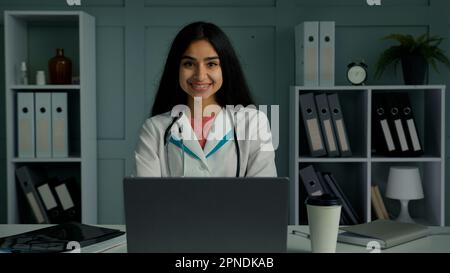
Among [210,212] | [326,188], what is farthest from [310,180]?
[210,212]

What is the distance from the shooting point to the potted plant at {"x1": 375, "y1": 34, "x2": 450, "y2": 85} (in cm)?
294

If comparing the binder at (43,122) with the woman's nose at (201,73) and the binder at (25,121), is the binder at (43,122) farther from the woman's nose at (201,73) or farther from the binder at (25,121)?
the woman's nose at (201,73)

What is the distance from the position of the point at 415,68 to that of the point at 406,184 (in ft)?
2.04

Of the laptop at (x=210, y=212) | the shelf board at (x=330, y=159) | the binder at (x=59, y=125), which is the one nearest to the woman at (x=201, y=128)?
the laptop at (x=210, y=212)

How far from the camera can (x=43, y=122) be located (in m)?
2.92

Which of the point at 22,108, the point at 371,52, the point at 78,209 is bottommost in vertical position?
the point at 78,209

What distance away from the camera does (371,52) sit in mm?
3191

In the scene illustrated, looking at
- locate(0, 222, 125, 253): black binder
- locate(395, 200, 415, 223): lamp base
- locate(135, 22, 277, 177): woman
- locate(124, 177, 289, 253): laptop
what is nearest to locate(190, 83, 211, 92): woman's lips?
locate(135, 22, 277, 177): woman

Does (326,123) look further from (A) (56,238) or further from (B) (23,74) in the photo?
(A) (56,238)

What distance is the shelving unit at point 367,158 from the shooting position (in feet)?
9.62

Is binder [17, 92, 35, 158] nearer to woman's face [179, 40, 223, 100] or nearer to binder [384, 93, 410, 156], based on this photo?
woman's face [179, 40, 223, 100]
